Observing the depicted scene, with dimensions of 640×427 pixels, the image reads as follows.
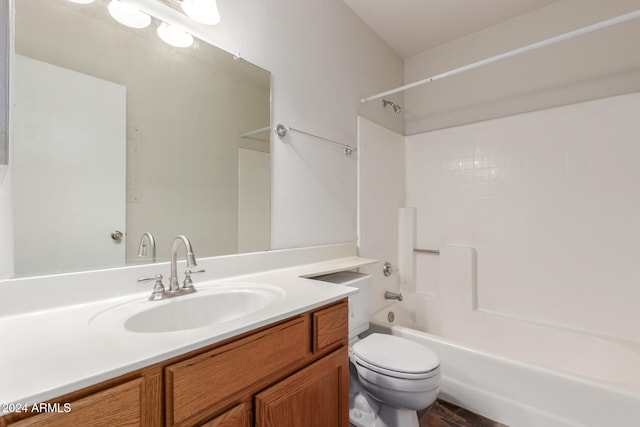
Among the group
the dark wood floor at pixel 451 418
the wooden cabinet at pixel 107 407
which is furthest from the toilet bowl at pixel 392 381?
the wooden cabinet at pixel 107 407

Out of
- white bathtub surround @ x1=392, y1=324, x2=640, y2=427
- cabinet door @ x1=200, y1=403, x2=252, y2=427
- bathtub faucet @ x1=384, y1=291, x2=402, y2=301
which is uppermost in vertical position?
cabinet door @ x1=200, y1=403, x2=252, y2=427

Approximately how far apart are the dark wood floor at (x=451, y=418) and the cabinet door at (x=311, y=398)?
0.76 meters

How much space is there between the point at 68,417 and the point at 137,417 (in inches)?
4.7

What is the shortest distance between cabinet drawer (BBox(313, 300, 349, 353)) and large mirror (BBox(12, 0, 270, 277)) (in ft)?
1.85

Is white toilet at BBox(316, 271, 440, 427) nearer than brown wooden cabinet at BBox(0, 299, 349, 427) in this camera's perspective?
No

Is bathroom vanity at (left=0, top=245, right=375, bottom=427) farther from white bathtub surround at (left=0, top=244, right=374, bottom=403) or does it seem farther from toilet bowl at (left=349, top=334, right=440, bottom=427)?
toilet bowl at (left=349, top=334, right=440, bottom=427)

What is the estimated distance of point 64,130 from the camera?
908 millimetres

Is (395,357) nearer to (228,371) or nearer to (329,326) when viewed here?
(329,326)

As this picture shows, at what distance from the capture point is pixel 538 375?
4.63 ft

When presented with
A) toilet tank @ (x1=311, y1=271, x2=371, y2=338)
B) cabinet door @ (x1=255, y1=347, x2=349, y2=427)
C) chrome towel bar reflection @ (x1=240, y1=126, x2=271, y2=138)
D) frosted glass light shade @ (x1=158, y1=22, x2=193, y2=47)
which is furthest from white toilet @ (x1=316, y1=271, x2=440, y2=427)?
frosted glass light shade @ (x1=158, y1=22, x2=193, y2=47)

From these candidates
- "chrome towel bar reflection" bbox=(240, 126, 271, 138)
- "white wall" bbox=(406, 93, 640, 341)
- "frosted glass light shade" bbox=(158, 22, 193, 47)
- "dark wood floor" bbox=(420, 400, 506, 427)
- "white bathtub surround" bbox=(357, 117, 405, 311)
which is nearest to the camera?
"frosted glass light shade" bbox=(158, 22, 193, 47)

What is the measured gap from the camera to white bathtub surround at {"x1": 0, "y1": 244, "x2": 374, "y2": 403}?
50 centimetres

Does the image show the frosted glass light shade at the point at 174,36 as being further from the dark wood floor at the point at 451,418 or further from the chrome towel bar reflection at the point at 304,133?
the dark wood floor at the point at 451,418

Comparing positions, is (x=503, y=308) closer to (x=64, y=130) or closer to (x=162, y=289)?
(x=162, y=289)
